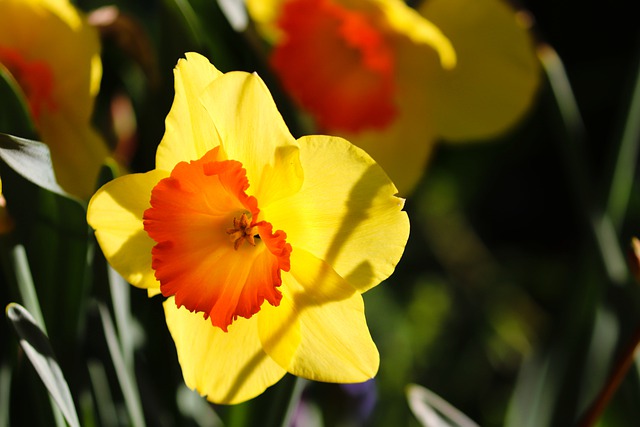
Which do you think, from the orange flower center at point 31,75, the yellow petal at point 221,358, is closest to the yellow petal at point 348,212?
the yellow petal at point 221,358

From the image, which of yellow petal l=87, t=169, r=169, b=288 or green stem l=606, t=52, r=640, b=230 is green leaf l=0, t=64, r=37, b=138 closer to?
yellow petal l=87, t=169, r=169, b=288

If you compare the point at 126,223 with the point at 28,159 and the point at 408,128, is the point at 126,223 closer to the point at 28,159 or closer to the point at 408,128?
the point at 28,159

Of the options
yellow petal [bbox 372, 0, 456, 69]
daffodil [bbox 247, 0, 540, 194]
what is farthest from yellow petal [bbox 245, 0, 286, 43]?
yellow petal [bbox 372, 0, 456, 69]

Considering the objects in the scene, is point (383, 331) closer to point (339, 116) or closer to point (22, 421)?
point (339, 116)

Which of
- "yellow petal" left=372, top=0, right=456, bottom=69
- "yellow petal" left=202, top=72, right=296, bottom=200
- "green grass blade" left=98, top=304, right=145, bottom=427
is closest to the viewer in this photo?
"yellow petal" left=202, top=72, right=296, bottom=200

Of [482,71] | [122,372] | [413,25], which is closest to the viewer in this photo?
[122,372]

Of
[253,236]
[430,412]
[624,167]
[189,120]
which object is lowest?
[430,412]

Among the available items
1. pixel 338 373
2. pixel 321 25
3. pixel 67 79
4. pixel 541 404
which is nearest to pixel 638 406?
pixel 541 404

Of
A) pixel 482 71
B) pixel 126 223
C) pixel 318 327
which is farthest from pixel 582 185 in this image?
pixel 126 223
